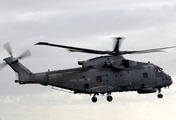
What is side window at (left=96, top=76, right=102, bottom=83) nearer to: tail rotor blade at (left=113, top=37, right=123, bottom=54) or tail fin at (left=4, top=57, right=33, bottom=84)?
tail rotor blade at (left=113, top=37, right=123, bottom=54)

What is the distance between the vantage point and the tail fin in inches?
1709

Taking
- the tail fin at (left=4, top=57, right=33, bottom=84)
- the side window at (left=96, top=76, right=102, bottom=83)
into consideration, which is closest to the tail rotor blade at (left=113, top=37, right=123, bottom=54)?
the side window at (left=96, top=76, right=102, bottom=83)

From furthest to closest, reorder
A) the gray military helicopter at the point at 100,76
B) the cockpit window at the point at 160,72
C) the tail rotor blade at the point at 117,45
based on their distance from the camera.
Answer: the cockpit window at the point at 160,72 → the gray military helicopter at the point at 100,76 → the tail rotor blade at the point at 117,45

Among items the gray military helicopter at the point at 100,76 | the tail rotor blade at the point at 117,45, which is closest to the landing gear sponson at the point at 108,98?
the gray military helicopter at the point at 100,76

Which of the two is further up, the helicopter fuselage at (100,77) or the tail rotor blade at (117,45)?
the tail rotor blade at (117,45)

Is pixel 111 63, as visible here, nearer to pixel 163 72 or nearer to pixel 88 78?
pixel 88 78

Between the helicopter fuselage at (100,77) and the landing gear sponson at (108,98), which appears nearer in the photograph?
the helicopter fuselage at (100,77)

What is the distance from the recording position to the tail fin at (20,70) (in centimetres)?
4341

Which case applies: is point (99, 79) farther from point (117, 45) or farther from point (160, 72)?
point (160, 72)

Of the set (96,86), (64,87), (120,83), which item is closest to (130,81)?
(120,83)

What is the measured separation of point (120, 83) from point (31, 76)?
34.2ft

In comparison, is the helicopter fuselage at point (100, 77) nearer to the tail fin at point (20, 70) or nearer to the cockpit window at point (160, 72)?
the tail fin at point (20, 70)

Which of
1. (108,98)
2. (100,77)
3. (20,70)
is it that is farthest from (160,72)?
(20,70)

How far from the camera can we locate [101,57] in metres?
44.4
